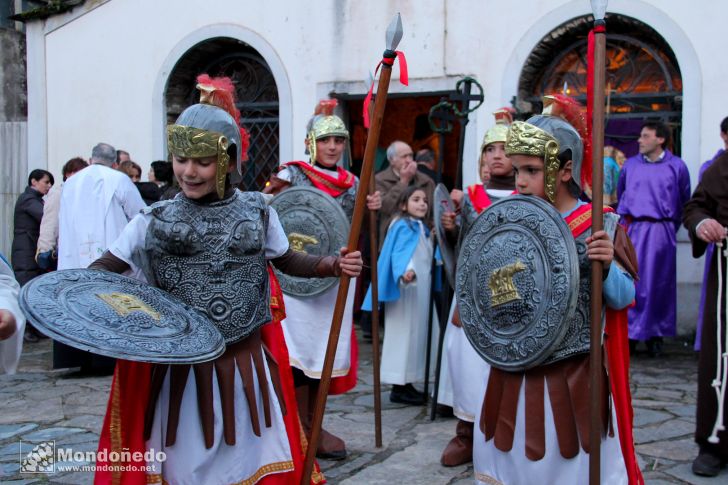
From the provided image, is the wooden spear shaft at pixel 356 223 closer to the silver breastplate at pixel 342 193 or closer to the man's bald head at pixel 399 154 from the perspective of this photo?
the silver breastplate at pixel 342 193

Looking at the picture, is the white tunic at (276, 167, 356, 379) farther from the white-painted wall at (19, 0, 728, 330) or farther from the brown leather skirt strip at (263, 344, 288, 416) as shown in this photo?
the white-painted wall at (19, 0, 728, 330)

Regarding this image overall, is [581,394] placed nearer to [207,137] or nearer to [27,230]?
[207,137]

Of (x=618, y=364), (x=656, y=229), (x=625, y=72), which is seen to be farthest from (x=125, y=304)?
(x=625, y=72)

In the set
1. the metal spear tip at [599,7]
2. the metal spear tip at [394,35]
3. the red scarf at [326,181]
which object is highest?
the metal spear tip at [599,7]

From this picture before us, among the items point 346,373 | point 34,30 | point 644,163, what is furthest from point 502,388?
point 34,30

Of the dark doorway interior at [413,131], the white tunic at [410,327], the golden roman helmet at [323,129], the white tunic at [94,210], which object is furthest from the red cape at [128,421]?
the dark doorway interior at [413,131]

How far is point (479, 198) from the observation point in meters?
4.61

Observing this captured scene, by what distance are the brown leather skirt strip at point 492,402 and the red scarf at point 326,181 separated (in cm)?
208

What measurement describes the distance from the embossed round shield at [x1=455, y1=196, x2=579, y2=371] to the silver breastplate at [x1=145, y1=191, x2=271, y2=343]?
30.8 inches

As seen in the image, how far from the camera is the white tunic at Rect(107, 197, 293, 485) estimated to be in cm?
309

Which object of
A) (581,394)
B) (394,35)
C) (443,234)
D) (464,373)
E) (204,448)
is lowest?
(464,373)

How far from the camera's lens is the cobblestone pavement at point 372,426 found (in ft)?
14.8

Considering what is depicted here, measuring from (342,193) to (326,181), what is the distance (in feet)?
0.39

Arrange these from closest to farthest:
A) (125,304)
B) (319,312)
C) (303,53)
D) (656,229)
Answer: (125,304) < (319,312) < (656,229) < (303,53)
